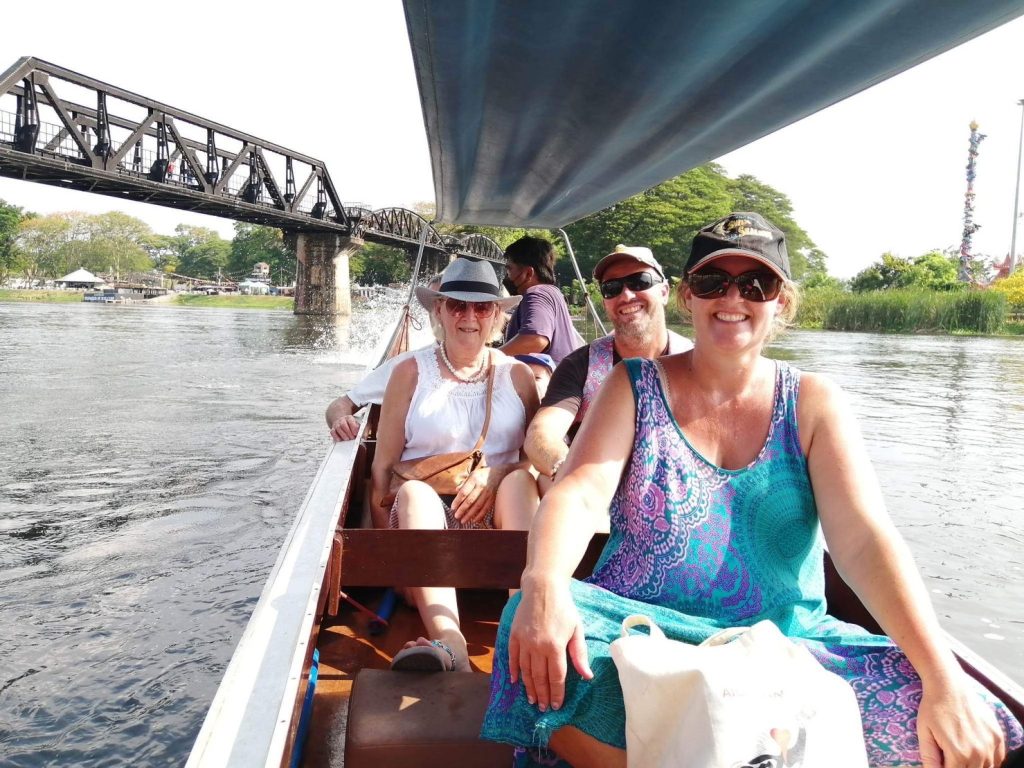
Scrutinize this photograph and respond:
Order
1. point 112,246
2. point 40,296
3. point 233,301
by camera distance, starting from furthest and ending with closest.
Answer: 1. point 112,246
2. point 233,301
3. point 40,296

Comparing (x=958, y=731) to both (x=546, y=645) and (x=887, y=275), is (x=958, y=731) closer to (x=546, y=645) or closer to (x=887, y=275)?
(x=546, y=645)

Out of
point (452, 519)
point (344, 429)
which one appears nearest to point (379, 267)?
point (344, 429)

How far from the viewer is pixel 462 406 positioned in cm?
307

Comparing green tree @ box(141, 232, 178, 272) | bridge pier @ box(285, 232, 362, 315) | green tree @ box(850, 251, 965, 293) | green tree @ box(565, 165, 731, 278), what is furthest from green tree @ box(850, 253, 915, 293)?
green tree @ box(141, 232, 178, 272)

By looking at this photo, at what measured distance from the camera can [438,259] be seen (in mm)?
53719

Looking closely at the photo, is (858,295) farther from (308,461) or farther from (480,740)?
(480,740)

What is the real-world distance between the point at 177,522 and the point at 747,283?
5817 millimetres

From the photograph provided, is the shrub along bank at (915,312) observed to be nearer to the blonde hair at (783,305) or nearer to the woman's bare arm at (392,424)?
the woman's bare arm at (392,424)

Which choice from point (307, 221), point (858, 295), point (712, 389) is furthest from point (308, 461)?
point (307, 221)

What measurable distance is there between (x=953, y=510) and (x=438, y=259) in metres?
48.0

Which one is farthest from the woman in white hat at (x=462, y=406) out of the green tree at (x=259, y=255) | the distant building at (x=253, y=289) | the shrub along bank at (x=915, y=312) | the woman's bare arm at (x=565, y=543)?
the green tree at (x=259, y=255)

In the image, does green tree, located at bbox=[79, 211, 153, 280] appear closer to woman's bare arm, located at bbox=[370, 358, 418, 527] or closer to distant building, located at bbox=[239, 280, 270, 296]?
distant building, located at bbox=[239, 280, 270, 296]

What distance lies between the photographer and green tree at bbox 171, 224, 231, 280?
118 m

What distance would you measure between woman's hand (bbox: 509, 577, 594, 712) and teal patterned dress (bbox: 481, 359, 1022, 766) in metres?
0.08
